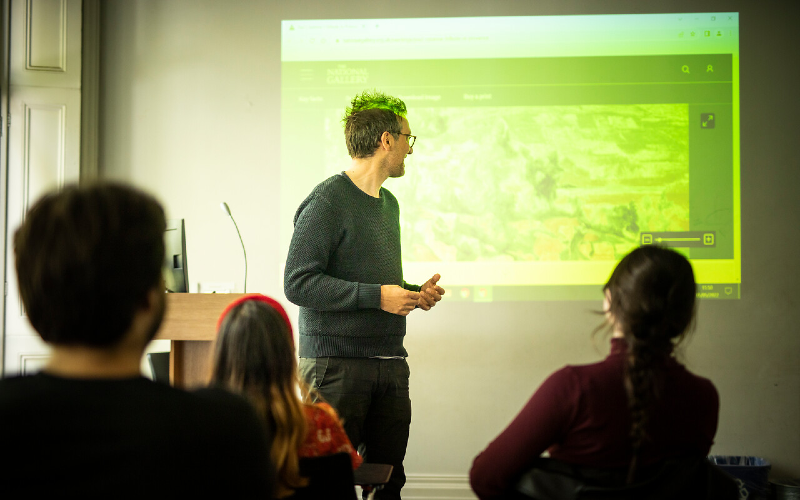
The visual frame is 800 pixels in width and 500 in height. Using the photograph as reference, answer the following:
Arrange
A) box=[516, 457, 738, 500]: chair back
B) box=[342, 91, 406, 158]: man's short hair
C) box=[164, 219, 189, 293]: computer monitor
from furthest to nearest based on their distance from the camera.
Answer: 1. box=[164, 219, 189, 293]: computer monitor
2. box=[342, 91, 406, 158]: man's short hair
3. box=[516, 457, 738, 500]: chair back

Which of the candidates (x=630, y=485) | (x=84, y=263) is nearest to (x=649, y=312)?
(x=630, y=485)

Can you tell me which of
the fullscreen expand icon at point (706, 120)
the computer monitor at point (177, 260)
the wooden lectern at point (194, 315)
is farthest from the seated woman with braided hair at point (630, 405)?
the fullscreen expand icon at point (706, 120)

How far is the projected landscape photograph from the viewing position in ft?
10.9

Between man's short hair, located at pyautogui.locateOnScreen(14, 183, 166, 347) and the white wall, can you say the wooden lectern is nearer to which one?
the white wall

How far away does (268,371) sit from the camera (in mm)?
1203

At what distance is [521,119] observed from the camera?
11.1 feet

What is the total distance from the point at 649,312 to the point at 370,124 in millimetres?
1296

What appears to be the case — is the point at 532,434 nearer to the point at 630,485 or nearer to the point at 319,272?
the point at 630,485

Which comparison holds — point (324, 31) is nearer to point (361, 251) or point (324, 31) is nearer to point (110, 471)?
point (361, 251)

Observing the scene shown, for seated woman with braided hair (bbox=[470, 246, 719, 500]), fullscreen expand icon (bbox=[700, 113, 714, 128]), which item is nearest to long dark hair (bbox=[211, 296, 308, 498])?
seated woman with braided hair (bbox=[470, 246, 719, 500])

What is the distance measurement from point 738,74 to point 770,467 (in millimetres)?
2142

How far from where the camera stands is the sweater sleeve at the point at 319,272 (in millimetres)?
1840

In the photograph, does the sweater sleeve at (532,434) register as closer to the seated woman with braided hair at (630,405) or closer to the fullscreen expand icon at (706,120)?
the seated woman with braided hair at (630,405)

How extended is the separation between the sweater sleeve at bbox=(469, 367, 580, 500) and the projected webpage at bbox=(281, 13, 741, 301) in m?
2.26
